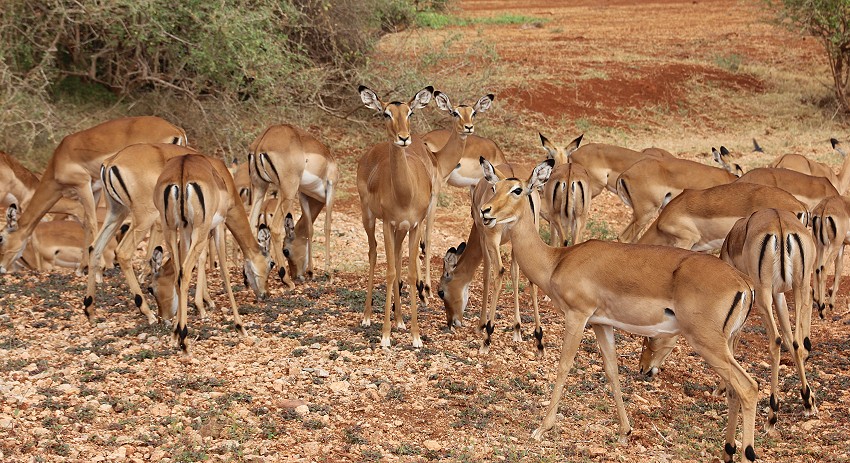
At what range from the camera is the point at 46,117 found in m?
11.7

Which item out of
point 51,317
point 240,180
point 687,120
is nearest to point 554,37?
point 687,120

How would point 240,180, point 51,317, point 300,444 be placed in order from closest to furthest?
point 300,444 → point 51,317 → point 240,180

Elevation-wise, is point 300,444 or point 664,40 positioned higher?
point 664,40

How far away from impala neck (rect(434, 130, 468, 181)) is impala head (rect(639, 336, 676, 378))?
3413 millimetres

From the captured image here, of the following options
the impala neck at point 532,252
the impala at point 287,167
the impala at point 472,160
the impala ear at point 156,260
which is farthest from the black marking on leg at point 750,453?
the impala at point 472,160

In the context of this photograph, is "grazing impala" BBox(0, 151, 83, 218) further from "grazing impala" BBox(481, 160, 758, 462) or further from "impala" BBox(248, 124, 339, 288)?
"grazing impala" BBox(481, 160, 758, 462)

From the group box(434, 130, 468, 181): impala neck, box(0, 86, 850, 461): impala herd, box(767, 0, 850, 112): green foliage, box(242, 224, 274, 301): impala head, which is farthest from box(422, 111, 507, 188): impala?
box(767, 0, 850, 112): green foliage

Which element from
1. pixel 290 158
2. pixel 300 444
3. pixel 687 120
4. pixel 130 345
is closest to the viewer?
pixel 300 444

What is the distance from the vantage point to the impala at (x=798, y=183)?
Result: 909 cm

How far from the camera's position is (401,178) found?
722 centimetres

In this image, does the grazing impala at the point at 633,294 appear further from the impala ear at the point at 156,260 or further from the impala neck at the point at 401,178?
the impala ear at the point at 156,260

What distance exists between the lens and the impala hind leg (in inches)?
224

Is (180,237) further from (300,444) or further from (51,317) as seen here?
(300,444)

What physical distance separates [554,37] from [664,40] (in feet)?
9.34
